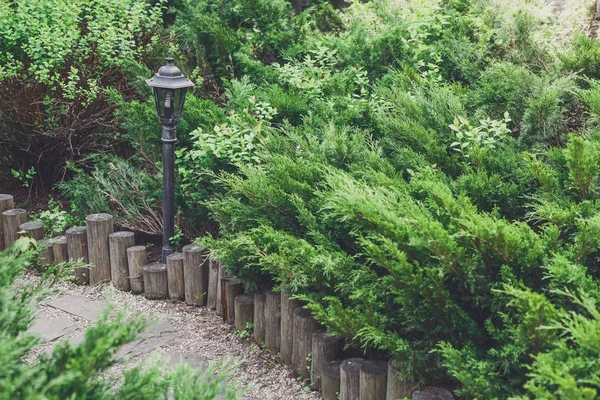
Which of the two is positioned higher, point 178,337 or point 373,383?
point 373,383

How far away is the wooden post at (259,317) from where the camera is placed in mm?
4008

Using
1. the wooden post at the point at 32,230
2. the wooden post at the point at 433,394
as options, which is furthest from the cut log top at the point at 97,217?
the wooden post at the point at 433,394

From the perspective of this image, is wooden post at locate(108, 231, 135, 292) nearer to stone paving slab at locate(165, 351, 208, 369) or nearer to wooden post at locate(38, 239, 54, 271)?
wooden post at locate(38, 239, 54, 271)

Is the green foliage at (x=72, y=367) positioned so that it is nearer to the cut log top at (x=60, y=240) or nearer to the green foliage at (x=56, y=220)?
the cut log top at (x=60, y=240)

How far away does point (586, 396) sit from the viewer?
6.78 feet

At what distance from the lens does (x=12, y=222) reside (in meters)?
5.23

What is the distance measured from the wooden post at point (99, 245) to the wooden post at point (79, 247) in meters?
0.08

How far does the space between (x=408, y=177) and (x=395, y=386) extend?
4.73 feet

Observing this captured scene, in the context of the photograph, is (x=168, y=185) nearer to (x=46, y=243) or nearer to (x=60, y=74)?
(x=46, y=243)

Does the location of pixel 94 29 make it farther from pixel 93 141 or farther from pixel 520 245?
pixel 520 245

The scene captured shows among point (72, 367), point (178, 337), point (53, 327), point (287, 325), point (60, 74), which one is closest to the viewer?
point (72, 367)

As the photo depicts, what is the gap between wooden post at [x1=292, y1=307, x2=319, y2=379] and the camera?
367 cm

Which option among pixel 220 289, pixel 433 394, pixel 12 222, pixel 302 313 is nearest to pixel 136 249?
pixel 220 289

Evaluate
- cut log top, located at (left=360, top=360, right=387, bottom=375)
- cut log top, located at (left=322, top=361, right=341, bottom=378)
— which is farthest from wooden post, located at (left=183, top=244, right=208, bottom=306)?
cut log top, located at (left=360, top=360, right=387, bottom=375)
